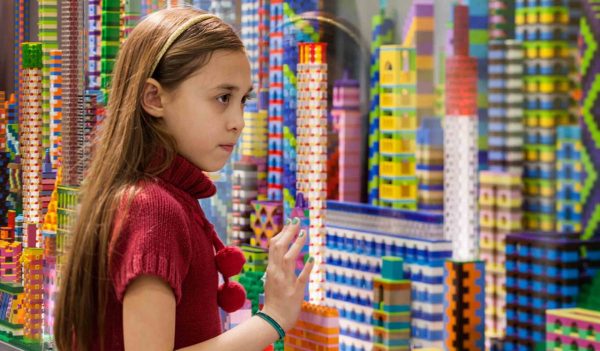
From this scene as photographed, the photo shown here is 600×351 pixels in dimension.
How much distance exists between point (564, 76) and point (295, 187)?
1.15m

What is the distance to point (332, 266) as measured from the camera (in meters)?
2.99

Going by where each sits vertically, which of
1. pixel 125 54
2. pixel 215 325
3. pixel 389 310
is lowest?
pixel 389 310

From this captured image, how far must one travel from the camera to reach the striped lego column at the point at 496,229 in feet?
7.56

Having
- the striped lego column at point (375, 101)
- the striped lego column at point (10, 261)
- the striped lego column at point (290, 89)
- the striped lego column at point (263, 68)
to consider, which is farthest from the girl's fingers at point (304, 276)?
the striped lego column at point (10, 261)

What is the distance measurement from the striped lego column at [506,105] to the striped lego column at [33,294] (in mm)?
2691

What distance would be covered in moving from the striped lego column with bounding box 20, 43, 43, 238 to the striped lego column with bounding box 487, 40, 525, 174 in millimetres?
2737

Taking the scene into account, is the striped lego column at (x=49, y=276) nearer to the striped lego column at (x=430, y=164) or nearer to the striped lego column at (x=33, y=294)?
the striped lego column at (x=33, y=294)

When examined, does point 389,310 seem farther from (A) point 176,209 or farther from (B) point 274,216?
(A) point 176,209

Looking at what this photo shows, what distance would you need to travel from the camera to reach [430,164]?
8.45ft

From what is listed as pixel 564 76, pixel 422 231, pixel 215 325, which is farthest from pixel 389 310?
pixel 215 325

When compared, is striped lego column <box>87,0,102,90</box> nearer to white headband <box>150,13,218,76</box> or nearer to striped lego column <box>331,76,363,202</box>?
striped lego column <box>331,76,363,202</box>

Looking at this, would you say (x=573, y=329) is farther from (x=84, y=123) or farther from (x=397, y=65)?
(x=84, y=123)

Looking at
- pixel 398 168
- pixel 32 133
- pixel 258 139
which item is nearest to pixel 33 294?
pixel 32 133

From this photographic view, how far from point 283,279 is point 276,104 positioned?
71.5 inches
